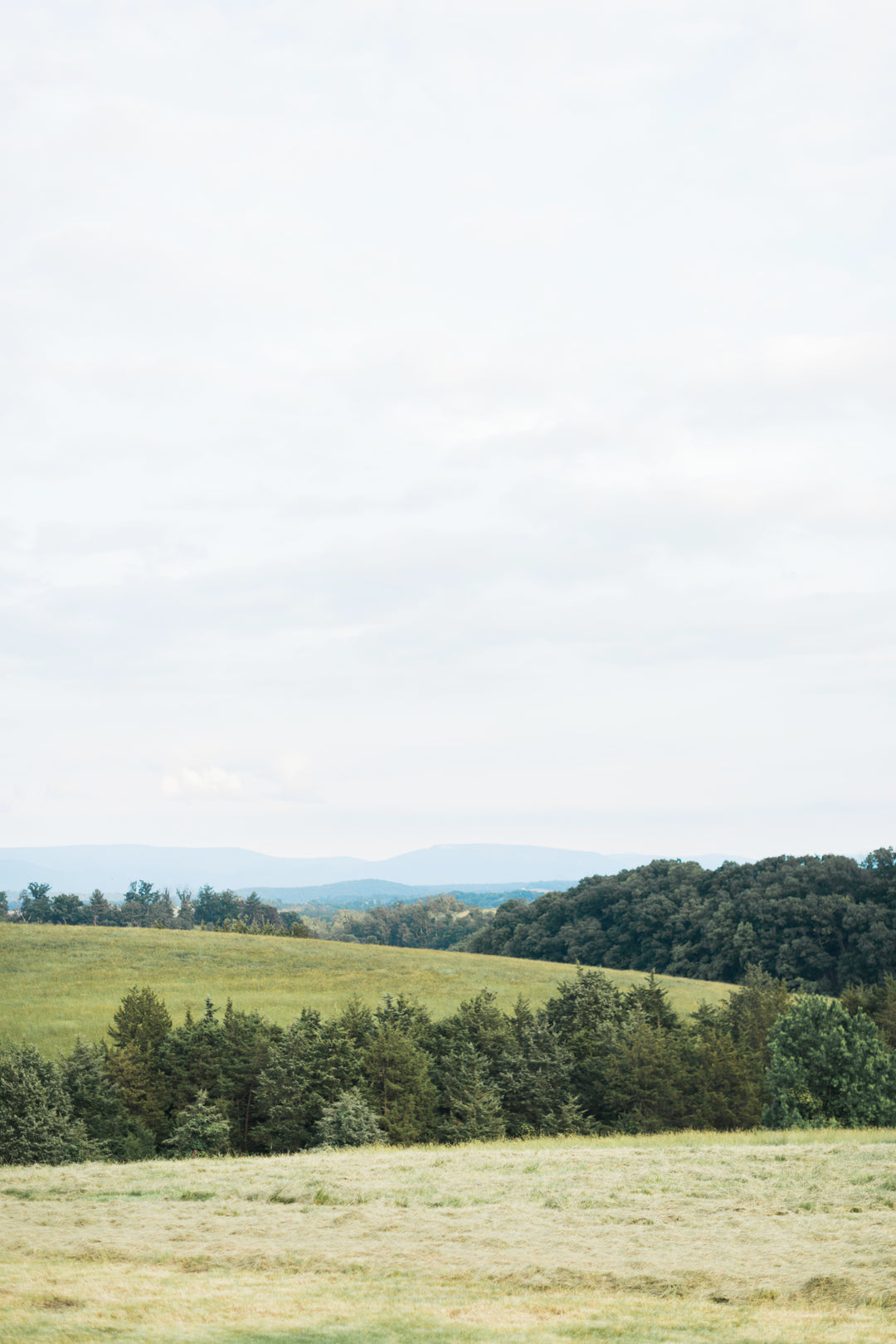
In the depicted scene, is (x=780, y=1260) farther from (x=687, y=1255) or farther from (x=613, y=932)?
(x=613, y=932)

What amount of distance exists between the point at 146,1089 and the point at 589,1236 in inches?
899

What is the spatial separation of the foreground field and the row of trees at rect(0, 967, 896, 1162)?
8643 mm

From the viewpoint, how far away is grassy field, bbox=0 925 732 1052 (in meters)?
47.1

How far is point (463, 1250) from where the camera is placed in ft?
43.7

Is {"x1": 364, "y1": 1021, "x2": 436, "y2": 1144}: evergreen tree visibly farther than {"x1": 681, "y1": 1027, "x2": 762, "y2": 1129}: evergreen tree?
No

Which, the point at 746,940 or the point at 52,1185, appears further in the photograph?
the point at 746,940

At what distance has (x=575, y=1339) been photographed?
9.56m

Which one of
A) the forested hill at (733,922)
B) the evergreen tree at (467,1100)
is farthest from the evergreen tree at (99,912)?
the evergreen tree at (467,1100)

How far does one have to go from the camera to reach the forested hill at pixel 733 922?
295 feet

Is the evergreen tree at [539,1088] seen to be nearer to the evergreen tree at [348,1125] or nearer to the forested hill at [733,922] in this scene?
the evergreen tree at [348,1125]

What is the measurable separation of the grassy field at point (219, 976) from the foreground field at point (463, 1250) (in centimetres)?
2707

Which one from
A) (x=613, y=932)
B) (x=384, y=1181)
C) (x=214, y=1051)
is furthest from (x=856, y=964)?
(x=384, y=1181)

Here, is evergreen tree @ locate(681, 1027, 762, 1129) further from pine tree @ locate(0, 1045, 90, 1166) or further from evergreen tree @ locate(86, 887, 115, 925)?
evergreen tree @ locate(86, 887, 115, 925)

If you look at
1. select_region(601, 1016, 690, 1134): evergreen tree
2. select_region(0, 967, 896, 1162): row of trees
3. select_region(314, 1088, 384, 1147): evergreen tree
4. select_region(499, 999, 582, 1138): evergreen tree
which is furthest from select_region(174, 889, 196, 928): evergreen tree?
select_region(314, 1088, 384, 1147): evergreen tree
